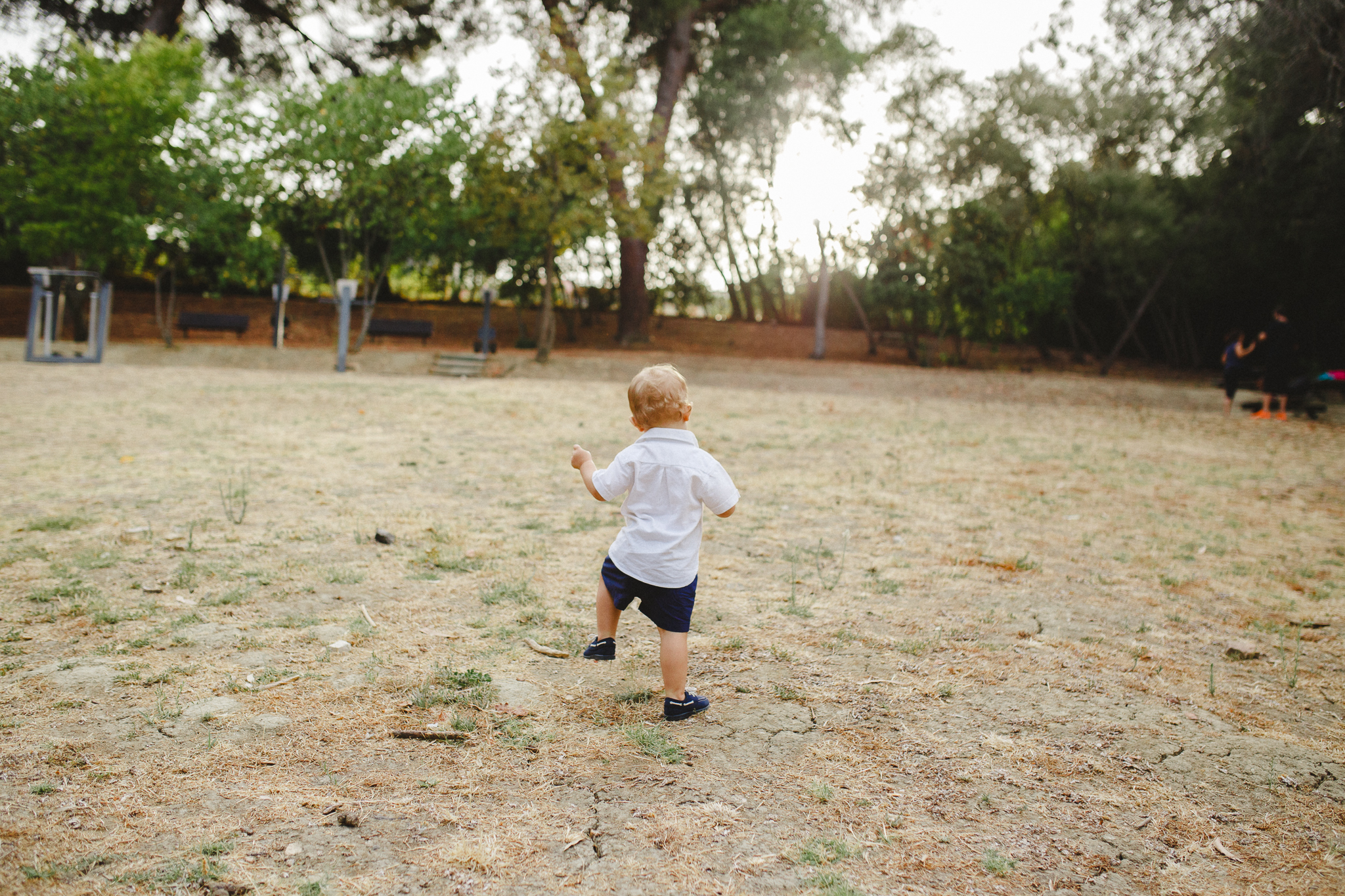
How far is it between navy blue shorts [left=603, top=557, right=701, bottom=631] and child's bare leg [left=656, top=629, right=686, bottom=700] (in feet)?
0.15

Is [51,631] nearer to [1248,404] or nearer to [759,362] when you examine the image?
[1248,404]

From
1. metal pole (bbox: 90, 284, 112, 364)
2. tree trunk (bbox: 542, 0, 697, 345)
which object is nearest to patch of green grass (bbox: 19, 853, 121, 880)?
metal pole (bbox: 90, 284, 112, 364)

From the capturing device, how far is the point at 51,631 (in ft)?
10.4

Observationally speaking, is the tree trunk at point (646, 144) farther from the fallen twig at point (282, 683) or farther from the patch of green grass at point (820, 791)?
the patch of green grass at point (820, 791)

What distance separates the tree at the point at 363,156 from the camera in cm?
1859

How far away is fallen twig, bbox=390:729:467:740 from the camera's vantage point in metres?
2.55

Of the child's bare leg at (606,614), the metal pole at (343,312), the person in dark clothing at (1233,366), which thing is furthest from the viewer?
the metal pole at (343,312)

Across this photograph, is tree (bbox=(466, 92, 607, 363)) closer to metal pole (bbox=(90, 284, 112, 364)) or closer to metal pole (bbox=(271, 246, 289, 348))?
metal pole (bbox=(271, 246, 289, 348))

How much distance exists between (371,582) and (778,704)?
2.02 m

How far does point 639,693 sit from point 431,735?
726 millimetres

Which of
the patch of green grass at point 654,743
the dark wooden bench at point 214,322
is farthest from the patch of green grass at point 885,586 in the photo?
the dark wooden bench at point 214,322

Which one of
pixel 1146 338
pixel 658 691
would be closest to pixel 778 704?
pixel 658 691

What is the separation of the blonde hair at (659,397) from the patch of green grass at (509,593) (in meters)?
1.22

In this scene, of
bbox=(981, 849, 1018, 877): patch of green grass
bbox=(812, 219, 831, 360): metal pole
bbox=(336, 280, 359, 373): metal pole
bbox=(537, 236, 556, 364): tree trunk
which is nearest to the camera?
bbox=(981, 849, 1018, 877): patch of green grass
